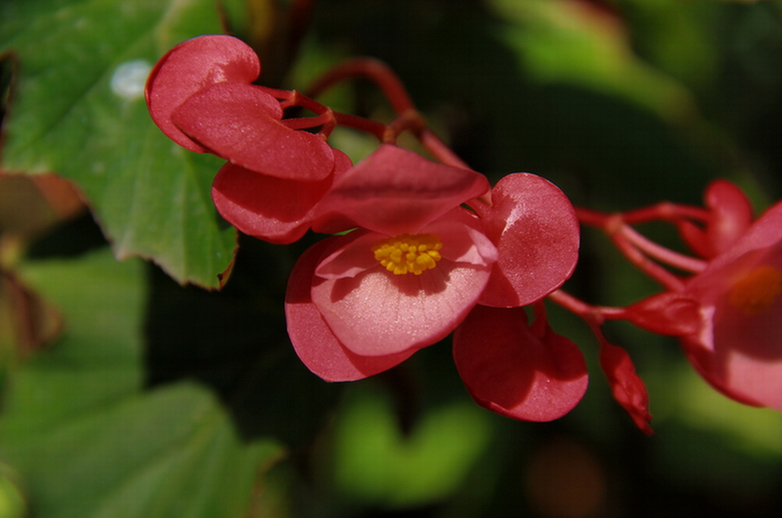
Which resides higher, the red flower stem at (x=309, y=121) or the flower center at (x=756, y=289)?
the red flower stem at (x=309, y=121)

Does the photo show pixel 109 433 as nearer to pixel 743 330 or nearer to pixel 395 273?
pixel 395 273

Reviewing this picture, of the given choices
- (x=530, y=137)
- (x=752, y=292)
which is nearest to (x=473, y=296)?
(x=752, y=292)

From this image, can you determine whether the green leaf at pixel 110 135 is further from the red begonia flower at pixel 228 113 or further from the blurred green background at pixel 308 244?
the red begonia flower at pixel 228 113

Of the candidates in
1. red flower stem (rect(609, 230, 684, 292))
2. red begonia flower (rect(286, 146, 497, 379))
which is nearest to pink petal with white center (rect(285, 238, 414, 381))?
red begonia flower (rect(286, 146, 497, 379))

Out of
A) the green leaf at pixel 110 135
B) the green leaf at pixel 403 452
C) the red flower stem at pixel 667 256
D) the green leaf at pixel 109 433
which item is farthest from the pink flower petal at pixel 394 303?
the green leaf at pixel 403 452

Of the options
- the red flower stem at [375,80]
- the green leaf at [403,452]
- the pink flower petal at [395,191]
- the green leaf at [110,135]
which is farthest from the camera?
the green leaf at [403,452]

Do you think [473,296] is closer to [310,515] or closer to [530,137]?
[530,137]
